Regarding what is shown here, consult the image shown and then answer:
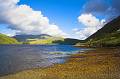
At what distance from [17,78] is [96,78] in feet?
49.1

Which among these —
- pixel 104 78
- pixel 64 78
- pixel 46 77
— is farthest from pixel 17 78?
pixel 104 78

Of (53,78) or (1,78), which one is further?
(1,78)

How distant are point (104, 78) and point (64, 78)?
714cm

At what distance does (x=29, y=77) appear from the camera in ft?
135

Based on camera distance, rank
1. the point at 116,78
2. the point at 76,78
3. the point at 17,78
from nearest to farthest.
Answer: the point at 116,78 → the point at 76,78 → the point at 17,78

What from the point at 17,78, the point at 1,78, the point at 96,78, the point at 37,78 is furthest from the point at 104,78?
the point at 1,78

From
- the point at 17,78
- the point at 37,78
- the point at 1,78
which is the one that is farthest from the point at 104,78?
the point at 1,78

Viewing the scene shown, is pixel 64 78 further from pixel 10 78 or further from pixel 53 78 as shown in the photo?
pixel 10 78

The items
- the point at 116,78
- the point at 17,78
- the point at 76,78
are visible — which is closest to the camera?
the point at 116,78

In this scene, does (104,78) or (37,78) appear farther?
(37,78)

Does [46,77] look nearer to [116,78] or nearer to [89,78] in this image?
[89,78]

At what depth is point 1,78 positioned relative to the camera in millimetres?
42375

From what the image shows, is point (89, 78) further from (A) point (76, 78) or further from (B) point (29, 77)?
(B) point (29, 77)

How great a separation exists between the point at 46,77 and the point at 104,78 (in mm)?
10879
